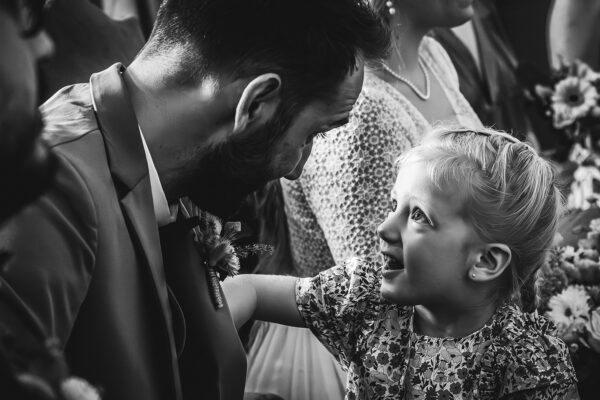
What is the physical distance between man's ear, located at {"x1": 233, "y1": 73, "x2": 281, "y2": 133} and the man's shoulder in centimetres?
21

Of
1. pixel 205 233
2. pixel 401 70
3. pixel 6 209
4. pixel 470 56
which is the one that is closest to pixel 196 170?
pixel 205 233

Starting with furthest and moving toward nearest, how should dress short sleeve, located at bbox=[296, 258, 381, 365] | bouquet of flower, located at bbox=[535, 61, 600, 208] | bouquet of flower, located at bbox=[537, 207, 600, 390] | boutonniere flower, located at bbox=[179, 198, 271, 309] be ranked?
bouquet of flower, located at bbox=[535, 61, 600, 208] < bouquet of flower, located at bbox=[537, 207, 600, 390] < dress short sleeve, located at bbox=[296, 258, 381, 365] < boutonniere flower, located at bbox=[179, 198, 271, 309]

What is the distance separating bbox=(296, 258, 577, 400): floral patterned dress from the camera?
1.27 meters

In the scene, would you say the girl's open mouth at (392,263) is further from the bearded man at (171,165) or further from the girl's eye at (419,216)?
the bearded man at (171,165)

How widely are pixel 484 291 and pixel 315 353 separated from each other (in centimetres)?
52

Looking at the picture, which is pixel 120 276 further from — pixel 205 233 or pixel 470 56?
pixel 470 56

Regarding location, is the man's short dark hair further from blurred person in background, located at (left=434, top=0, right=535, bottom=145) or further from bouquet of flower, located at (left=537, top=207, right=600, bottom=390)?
blurred person in background, located at (left=434, top=0, right=535, bottom=145)

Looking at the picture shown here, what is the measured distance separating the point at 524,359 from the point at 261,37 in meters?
0.67

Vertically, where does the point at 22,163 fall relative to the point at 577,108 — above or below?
above

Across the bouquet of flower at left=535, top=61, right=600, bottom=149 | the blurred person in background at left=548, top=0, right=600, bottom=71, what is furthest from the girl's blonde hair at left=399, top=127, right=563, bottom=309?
the blurred person in background at left=548, top=0, right=600, bottom=71

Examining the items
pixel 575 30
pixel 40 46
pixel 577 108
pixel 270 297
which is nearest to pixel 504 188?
pixel 270 297

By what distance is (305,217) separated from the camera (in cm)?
184

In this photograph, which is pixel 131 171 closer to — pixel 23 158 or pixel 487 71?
pixel 23 158

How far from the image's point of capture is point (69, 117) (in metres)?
1.03
